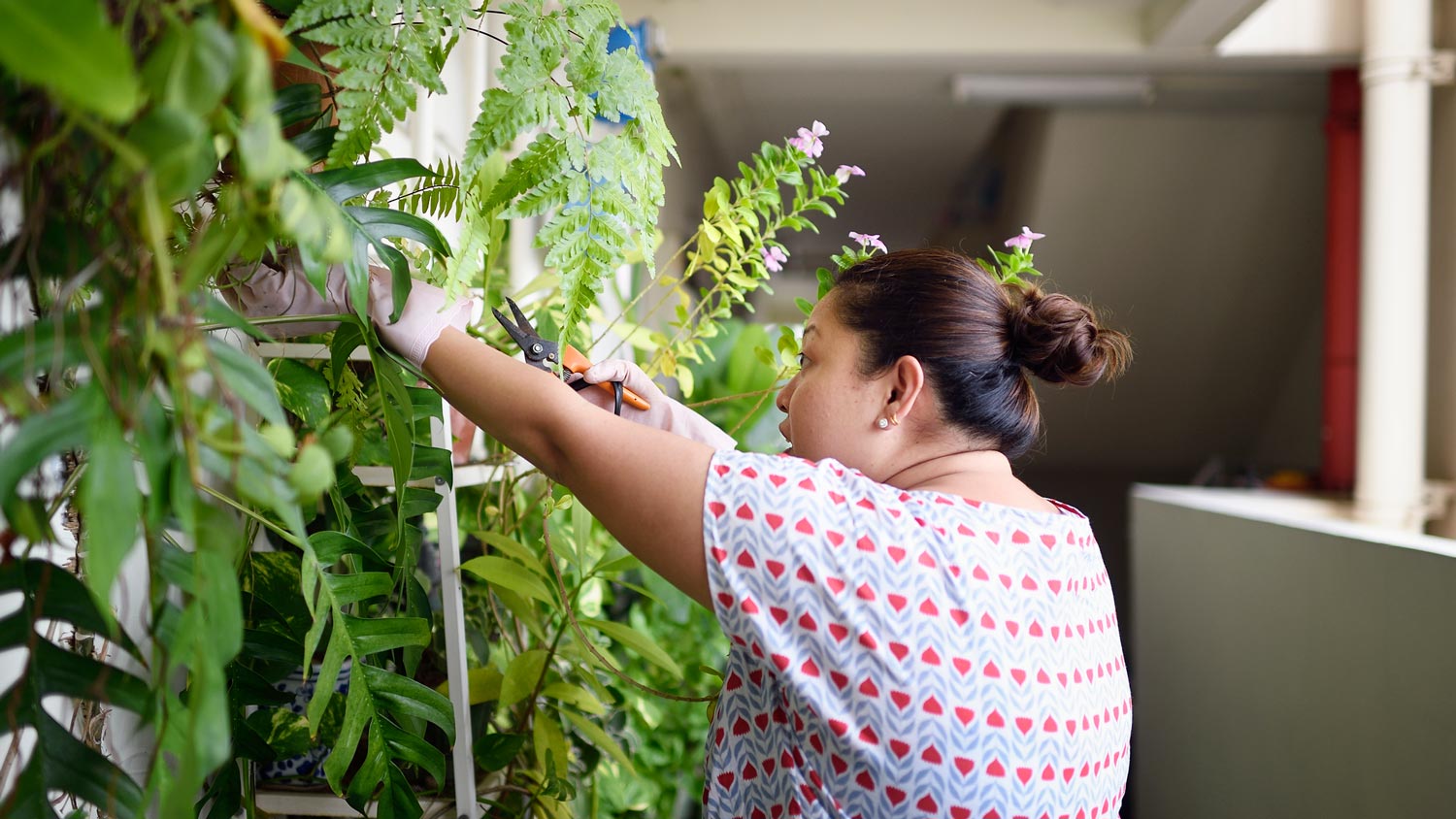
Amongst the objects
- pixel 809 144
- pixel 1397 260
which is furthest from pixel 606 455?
pixel 1397 260

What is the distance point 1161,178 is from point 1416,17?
60.5 inches

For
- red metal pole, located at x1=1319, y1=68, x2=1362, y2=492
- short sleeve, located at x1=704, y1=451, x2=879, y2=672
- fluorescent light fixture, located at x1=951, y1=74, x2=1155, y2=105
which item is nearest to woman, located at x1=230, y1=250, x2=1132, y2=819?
short sleeve, located at x1=704, y1=451, x2=879, y2=672

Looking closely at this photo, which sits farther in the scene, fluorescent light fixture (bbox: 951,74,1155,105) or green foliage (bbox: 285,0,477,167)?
fluorescent light fixture (bbox: 951,74,1155,105)

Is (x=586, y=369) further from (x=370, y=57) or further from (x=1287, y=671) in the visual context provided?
(x=1287, y=671)

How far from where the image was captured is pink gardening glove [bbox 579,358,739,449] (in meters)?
1.03

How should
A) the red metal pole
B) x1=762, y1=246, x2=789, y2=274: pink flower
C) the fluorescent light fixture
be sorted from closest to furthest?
1. x1=762, y1=246, x2=789, y2=274: pink flower
2. the red metal pole
3. the fluorescent light fixture

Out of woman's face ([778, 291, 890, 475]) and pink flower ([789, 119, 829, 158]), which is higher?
pink flower ([789, 119, 829, 158])

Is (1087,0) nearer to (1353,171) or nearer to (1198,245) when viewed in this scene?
(1353,171)

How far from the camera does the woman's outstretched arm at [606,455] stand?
2.46 feet

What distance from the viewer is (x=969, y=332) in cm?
94

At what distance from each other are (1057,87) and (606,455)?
317 centimetres

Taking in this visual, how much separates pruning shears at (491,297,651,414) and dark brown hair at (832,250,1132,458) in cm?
23

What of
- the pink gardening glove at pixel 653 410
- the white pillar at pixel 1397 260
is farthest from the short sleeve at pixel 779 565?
the white pillar at pixel 1397 260

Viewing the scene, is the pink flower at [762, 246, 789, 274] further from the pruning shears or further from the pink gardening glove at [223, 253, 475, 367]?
the pink gardening glove at [223, 253, 475, 367]
